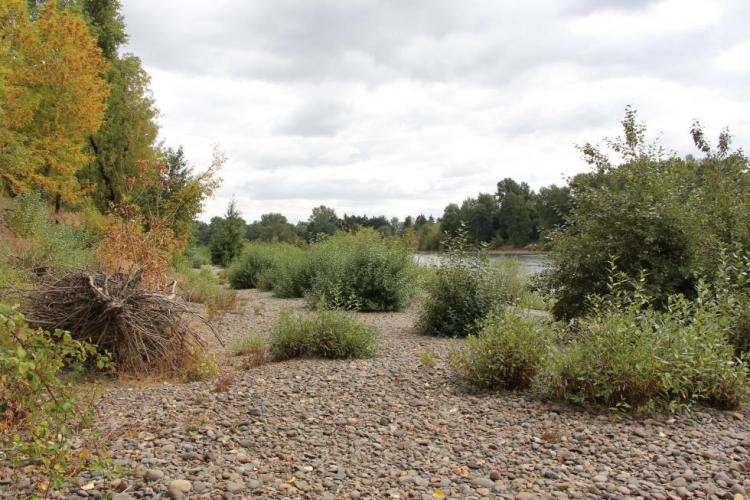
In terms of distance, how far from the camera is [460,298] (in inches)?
336

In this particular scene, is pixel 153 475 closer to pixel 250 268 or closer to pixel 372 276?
pixel 372 276

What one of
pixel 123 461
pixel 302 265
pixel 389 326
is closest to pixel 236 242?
pixel 302 265

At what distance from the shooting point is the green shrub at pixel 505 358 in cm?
484

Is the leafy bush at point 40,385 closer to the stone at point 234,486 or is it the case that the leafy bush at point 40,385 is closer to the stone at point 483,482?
the stone at point 234,486

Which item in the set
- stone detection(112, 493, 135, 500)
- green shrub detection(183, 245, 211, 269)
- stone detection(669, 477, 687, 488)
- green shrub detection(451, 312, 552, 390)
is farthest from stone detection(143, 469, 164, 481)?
green shrub detection(183, 245, 211, 269)

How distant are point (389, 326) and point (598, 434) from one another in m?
5.67

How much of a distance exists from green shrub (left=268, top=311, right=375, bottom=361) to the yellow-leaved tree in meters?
9.76

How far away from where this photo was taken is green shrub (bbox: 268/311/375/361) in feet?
20.5

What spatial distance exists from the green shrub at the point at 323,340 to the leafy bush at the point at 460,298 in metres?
2.25

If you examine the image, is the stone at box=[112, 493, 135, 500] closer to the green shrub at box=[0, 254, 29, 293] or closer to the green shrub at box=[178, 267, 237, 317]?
the green shrub at box=[0, 254, 29, 293]

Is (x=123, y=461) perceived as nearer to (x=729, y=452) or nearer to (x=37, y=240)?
(x=729, y=452)

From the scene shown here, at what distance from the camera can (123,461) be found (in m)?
3.20

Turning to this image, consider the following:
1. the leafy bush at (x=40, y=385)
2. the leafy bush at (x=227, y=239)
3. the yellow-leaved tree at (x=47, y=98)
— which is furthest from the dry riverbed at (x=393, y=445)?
the leafy bush at (x=227, y=239)

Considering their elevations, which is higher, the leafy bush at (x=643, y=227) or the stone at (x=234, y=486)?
the leafy bush at (x=643, y=227)
